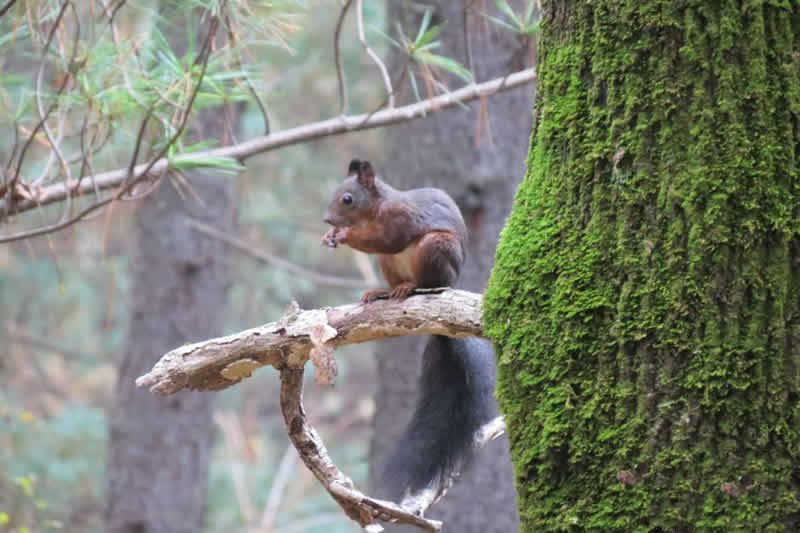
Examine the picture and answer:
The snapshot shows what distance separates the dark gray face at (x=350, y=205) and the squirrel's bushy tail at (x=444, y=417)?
0.57 metres

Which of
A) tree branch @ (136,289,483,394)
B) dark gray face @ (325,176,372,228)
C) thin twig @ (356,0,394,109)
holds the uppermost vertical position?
thin twig @ (356,0,394,109)

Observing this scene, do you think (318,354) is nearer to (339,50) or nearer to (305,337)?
(305,337)

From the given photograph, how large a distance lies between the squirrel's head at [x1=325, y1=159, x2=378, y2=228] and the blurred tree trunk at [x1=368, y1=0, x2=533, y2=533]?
4.98ft

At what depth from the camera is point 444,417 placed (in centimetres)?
256

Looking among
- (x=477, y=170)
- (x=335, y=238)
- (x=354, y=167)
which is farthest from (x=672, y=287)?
(x=477, y=170)

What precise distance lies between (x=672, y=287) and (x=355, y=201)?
1626mm

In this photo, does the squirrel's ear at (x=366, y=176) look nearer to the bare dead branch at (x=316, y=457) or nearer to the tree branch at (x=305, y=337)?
the tree branch at (x=305, y=337)

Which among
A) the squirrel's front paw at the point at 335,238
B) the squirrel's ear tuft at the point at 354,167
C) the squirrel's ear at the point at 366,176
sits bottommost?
the squirrel's front paw at the point at 335,238

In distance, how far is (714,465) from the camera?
1633 mm

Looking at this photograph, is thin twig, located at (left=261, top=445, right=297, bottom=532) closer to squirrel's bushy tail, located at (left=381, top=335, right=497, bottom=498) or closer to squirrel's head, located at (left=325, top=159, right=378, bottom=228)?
squirrel's head, located at (left=325, top=159, right=378, bottom=228)

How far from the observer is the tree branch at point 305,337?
2.16m

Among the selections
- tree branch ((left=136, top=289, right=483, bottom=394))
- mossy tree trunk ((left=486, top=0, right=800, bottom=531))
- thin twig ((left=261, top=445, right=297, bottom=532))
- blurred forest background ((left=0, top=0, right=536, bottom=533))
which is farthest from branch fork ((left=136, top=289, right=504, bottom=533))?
thin twig ((left=261, top=445, right=297, bottom=532))

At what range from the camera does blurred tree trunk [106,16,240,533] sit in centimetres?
641

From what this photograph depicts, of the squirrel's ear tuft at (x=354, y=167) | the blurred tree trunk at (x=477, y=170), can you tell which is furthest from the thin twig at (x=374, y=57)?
the blurred tree trunk at (x=477, y=170)
